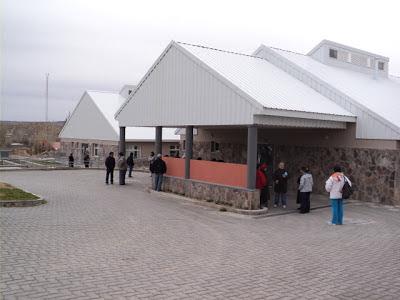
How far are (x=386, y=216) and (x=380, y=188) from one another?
8.99ft

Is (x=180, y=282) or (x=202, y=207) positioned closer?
(x=180, y=282)

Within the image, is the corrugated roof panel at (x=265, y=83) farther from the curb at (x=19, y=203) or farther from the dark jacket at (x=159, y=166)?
the curb at (x=19, y=203)

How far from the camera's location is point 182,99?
18.5 meters

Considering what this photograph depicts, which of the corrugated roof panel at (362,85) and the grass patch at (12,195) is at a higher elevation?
the corrugated roof panel at (362,85)

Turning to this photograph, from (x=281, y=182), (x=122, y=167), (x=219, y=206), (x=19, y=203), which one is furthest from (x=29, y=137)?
(x=281, y=182)

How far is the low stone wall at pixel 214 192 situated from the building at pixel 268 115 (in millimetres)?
34

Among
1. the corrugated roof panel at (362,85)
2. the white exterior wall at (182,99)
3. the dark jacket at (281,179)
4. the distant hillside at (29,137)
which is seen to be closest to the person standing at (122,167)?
the white exterior wall at (182,99)

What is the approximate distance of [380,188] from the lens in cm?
1745

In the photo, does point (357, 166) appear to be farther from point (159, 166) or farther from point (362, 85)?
point (159, 166)

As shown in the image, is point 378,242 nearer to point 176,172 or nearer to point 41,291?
point 41,291

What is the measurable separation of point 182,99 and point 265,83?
10.6ft

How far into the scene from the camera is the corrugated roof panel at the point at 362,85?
18.9 meters

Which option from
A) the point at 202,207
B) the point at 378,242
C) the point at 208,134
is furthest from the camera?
the point at 208,134

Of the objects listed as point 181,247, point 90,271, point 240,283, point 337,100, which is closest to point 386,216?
point 337,100
